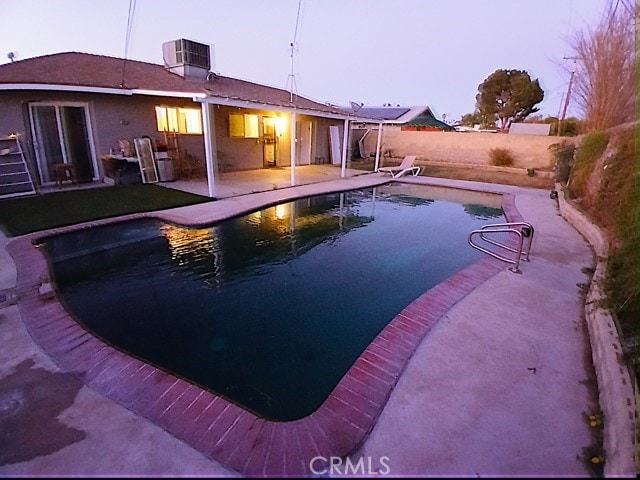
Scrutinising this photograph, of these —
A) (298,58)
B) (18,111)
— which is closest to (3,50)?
(18,111)

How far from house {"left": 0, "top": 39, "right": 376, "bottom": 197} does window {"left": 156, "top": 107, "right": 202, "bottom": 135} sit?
3 centimetres

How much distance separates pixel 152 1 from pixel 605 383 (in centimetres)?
1438

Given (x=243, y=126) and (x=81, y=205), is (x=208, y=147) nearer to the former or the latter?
(x=81, y=205)

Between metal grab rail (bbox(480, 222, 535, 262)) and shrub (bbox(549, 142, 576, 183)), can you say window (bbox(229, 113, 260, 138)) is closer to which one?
metal grab rail (bbox(480, 222, 535, 262))

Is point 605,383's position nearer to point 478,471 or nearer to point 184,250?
point 478,471

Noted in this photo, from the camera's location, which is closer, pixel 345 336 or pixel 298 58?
pixel 345 336

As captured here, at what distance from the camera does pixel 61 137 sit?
1020 centimetres

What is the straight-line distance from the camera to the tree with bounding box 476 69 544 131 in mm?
27781

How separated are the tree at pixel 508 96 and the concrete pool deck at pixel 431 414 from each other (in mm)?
30116

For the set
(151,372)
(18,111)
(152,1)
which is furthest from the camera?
(152,1)

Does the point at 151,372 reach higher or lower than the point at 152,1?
lower

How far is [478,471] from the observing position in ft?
7.04

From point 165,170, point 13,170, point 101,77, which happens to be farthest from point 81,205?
point 101,77

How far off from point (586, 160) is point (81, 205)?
1316 cm
